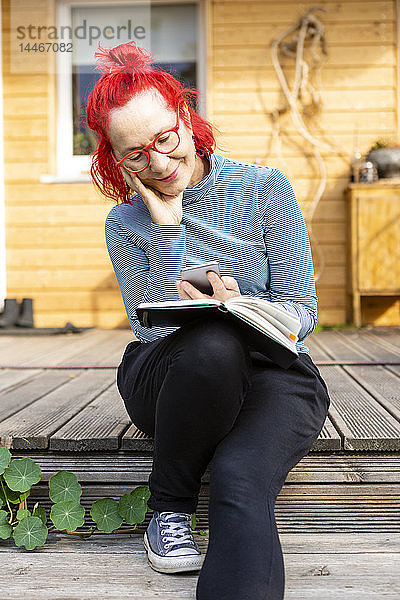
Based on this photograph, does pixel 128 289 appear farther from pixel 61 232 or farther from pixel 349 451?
pixel 61 232

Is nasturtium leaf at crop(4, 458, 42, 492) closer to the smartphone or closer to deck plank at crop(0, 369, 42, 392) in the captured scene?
the smartphone

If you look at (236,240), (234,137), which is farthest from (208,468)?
(234,137)

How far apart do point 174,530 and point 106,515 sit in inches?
10.1

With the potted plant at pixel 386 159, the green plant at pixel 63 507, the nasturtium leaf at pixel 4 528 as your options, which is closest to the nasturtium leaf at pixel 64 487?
the green plant at pixel 63 507

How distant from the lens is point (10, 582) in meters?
1.32

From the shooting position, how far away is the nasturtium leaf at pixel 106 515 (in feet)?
4.99

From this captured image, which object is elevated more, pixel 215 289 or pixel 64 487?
pixel 215 289

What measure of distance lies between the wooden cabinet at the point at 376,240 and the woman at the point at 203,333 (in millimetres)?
2536

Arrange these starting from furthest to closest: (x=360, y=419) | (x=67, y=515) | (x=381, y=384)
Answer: (x=381, y=384), (x=360, y=419), (x=67, y=515)

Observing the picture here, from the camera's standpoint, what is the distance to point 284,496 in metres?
1.58

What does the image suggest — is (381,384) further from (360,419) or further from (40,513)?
(40,513)

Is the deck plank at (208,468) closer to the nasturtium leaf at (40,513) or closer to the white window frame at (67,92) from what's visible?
the nasturtium leaf at (40,513)

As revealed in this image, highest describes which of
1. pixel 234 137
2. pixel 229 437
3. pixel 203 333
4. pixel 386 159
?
pixel 234 137

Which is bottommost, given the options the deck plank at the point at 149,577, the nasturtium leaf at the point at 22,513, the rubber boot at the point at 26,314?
the deck plank at the point at 149,577
